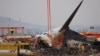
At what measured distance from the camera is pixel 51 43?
36.2 meters

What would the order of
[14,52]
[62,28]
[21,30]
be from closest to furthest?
[14,52], [62,28], [21,30]

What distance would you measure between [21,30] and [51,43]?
6.95 metres

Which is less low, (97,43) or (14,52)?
(14,52)

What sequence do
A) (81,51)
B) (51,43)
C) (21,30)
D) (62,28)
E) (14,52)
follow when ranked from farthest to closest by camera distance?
(21,30), (62,28), (51,43), (81,51), (14,52)

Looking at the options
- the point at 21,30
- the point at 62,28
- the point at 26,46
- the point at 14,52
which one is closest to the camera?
the point at 14,52

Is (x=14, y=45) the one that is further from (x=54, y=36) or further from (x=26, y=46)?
(x=54, y=36)

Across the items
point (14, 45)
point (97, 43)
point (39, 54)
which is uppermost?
point (14, 45)

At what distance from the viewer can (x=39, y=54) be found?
30.4m

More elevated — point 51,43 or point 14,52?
point 14,52

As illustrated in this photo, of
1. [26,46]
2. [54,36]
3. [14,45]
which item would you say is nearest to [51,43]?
[54,36]

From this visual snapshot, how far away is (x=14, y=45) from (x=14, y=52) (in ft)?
2.37

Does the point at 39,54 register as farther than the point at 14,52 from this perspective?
Yes

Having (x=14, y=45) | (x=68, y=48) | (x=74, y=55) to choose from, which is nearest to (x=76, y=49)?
(x=68, y=48)

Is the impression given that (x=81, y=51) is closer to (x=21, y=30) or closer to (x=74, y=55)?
(x=74, y=55)
